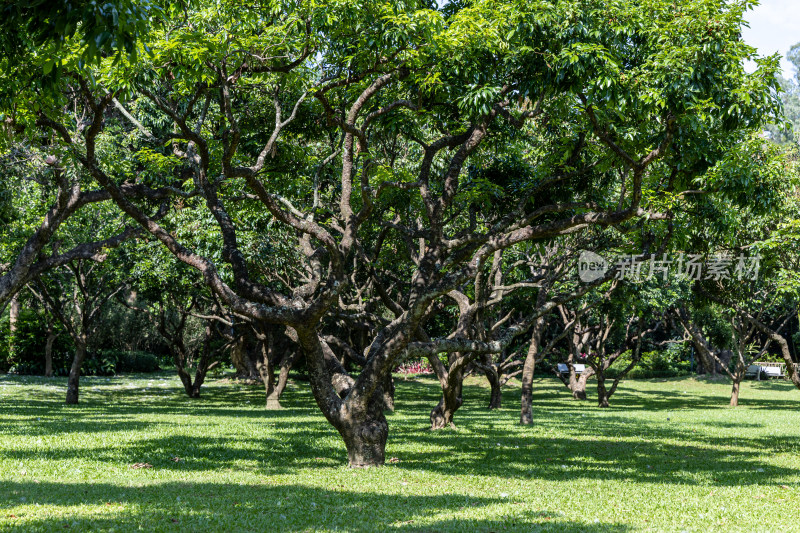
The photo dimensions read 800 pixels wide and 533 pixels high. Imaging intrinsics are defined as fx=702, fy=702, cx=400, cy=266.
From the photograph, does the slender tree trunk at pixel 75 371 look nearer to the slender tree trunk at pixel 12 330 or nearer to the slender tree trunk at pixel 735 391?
the slender tree trunk at pixel 12 330

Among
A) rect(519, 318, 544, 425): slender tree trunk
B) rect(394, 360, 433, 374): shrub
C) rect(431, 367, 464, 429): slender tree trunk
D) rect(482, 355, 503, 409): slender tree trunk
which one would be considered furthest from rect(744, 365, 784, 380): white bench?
rect(431, 367, 464, 429): slender tree trunk

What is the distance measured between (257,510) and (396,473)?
3.62 metres

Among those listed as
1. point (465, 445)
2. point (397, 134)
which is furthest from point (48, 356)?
point (397, 134)

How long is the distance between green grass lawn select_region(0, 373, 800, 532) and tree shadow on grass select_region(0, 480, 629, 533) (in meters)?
0.03

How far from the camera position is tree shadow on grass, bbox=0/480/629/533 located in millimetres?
7355

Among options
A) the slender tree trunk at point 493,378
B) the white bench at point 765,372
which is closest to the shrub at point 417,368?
the white bench at point 765,372

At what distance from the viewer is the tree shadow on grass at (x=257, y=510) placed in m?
7.36

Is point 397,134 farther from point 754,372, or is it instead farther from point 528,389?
point 754,372

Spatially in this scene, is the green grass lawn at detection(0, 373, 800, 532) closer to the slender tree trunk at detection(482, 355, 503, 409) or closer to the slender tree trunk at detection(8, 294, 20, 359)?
the slender tree trunk at detection(482, 355, 503, 409)

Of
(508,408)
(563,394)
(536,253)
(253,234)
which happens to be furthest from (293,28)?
(563,394)

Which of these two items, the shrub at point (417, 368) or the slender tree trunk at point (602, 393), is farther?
the shrub at point (417, 368)

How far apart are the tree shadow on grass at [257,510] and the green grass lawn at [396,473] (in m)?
0.03

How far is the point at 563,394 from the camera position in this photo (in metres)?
38.6

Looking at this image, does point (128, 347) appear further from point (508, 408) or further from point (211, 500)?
point (211, 500)
